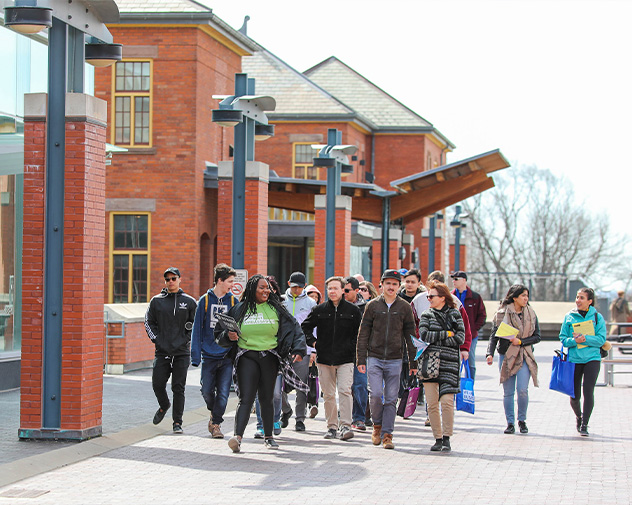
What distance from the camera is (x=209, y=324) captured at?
11688 millimetres

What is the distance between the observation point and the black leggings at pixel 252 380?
10617mm

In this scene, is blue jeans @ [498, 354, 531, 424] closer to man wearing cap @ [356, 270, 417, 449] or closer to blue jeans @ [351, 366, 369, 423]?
blue jeans @ [351, 366, 369, 423]

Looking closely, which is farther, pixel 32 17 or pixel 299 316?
pixel 299 316

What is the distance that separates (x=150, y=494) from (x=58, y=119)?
425 centimetres

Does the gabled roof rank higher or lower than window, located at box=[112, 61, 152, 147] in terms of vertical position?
higher

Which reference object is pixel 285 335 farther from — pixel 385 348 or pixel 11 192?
pixel 11 192

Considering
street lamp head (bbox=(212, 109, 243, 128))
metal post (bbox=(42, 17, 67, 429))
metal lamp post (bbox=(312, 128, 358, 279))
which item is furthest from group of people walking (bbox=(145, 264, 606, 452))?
metal lamp post (bbox=(312, 128, 358, 279))

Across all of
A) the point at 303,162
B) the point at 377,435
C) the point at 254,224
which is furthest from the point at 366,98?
the point at 377,435

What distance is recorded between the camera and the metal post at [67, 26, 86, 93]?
1075 centimetres

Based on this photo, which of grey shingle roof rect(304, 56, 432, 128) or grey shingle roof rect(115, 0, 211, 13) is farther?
grey shingle roof rect(304, 56, 432, 128)

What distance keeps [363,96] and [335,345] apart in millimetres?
40866

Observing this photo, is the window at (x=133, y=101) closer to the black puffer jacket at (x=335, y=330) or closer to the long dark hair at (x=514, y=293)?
the black puffer jacket at (x=335, y=330)

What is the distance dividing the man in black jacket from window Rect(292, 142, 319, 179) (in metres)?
29.1

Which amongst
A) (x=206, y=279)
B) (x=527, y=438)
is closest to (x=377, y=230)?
(x=206, y=279)
